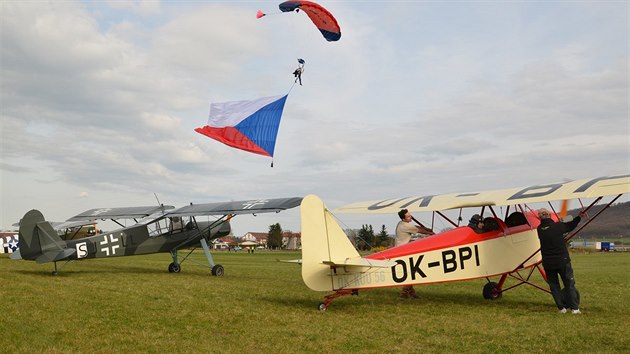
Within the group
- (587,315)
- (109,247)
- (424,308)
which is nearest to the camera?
(587,315)

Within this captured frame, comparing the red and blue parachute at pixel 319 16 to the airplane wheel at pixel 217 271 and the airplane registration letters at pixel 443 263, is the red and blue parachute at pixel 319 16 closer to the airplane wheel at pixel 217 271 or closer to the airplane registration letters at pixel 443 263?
the airplane wheel at pixel 217 271

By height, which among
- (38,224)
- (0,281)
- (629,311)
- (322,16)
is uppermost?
(322,16)

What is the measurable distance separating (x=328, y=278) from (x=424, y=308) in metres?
1.83

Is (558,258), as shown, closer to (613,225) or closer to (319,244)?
(319,244)

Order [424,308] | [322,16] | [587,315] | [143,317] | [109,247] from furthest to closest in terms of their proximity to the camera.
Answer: [322,16]
[109,247]
[424,308]
[587,315]
[143,317]

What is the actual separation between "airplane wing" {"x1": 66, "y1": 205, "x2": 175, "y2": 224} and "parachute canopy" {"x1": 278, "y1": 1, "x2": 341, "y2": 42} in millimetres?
7569

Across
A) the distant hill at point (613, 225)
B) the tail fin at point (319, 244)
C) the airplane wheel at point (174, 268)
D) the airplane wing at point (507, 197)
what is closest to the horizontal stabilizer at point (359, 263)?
the tail fin at point (319, 244)

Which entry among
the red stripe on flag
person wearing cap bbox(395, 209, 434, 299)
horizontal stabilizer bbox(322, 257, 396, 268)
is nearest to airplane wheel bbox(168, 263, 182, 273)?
the red stripe on flag

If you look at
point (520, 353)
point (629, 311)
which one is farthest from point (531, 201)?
point (520, 353)

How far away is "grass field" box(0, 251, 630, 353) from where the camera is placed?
591cm

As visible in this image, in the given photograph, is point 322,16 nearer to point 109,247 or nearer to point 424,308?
point 109,247

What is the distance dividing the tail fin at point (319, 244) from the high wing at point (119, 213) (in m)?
10.9

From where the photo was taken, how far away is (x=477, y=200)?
31.0 feet

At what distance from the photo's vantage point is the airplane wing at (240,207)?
47.5 ft
